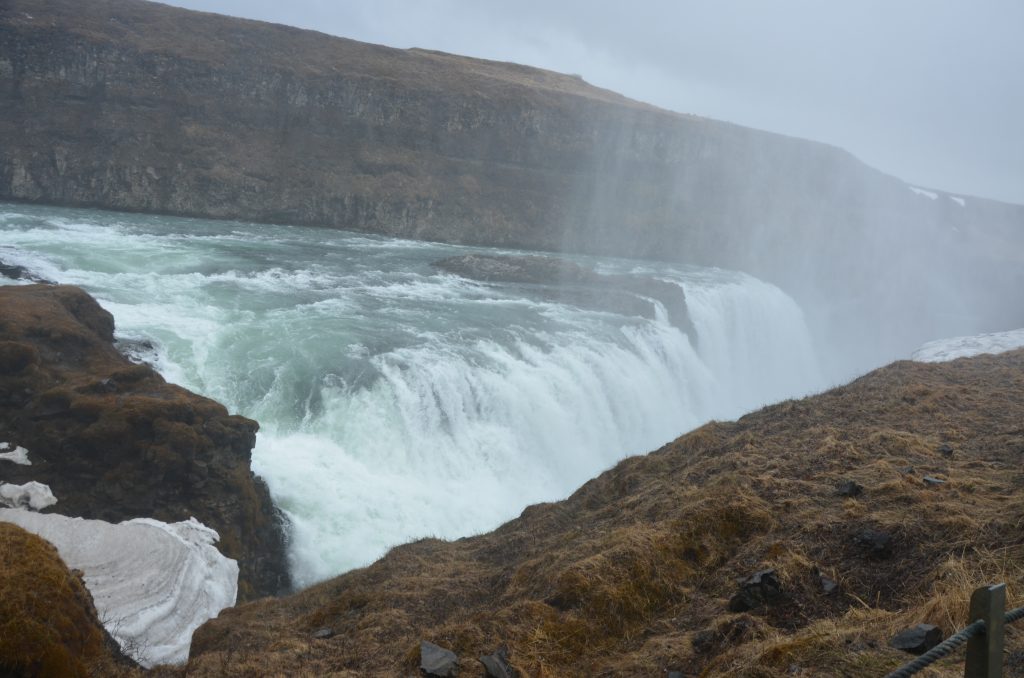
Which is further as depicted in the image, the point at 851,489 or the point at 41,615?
the point at 851,489

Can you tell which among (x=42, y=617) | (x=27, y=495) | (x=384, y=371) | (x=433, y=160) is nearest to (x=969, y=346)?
(x=384, y=371)

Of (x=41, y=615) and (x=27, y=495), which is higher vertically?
(x=41, y=615)

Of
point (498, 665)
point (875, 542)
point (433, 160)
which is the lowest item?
point (498, 665)

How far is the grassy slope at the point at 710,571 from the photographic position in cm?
456

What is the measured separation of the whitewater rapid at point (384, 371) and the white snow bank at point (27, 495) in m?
3.65

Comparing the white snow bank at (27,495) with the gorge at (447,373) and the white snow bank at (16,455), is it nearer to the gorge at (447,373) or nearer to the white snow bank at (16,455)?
the gorge at (447,373)

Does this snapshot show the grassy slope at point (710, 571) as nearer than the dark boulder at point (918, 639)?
No

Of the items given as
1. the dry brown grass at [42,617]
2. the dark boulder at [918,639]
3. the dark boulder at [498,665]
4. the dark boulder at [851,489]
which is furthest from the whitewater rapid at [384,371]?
the dark boulder at [918,639]

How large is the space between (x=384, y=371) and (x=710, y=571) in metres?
12.5

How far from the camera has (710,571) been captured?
5852 millimetres

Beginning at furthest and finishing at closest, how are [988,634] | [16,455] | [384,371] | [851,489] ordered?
[384,371] → [16,455] → [851,489] → [988,634]

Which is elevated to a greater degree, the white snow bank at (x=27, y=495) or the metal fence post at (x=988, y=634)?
the metal fence post at (x=988, y=634)

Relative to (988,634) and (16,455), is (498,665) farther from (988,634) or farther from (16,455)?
(16,455)

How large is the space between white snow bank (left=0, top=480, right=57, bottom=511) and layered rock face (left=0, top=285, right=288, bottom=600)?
0.14 m
